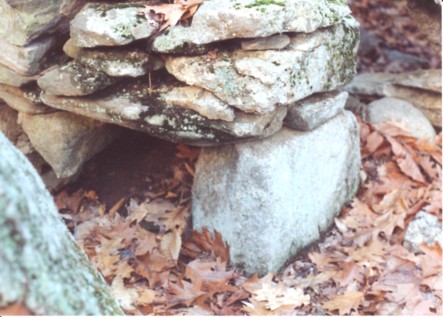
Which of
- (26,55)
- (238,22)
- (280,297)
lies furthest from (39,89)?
(280,297)

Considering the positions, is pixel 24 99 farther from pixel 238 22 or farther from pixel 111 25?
pixel 238 22

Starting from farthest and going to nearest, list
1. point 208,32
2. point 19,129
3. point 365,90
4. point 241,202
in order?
point 365,90, point 19,129, point 241,202, point 208,32

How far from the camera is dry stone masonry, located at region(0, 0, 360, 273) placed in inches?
105

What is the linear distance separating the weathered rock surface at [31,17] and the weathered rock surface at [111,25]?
18cm

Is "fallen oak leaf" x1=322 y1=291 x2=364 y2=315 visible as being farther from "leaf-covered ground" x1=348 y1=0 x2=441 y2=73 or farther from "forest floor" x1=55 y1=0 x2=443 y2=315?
"leaf-covered ground" x1=348 y1=0 x2=441 y2=73

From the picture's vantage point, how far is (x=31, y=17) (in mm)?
2852

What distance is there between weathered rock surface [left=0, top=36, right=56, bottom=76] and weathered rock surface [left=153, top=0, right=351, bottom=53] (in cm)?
68

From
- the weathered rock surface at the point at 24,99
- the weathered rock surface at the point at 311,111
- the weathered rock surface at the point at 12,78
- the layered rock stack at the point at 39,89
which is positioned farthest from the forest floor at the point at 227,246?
the weathered rock surface at the point at 12,78

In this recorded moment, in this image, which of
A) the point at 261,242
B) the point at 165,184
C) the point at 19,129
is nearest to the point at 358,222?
the point at 261,242

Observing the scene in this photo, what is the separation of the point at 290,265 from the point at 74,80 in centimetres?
159

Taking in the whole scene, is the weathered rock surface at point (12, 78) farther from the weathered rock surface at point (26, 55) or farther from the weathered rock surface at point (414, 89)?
the weathered rock surface at point (414, 89)

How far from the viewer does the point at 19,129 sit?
11.6 feet

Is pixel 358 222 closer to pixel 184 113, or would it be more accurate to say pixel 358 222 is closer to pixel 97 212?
pixel 184 113

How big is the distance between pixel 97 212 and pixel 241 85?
1429 millimetres
